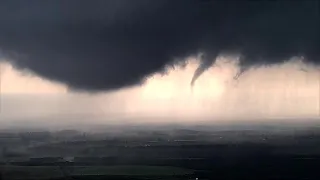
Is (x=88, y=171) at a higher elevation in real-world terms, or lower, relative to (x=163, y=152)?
lower

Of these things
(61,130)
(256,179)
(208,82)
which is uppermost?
(208,82)

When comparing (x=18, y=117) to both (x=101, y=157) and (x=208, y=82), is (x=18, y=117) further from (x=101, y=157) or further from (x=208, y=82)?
(x=208, y=82)

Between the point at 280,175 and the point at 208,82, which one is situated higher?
the point at 208,82

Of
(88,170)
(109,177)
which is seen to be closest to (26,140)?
(88,170)

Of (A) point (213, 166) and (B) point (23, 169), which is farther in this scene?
(A) point (213, 166)
